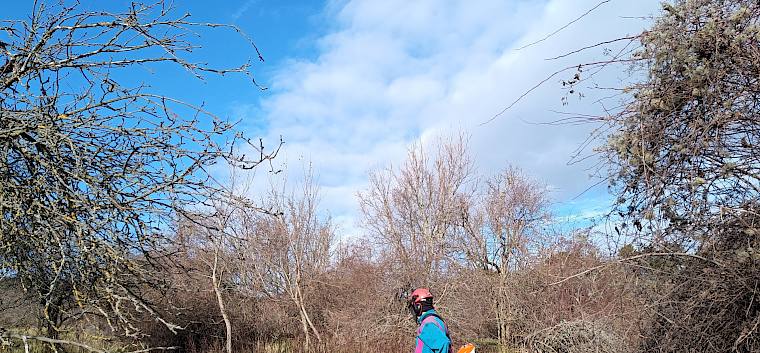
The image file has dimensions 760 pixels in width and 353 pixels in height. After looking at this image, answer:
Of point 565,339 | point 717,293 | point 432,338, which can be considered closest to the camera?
point 717,293

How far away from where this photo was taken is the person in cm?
518

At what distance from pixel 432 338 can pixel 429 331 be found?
0.07 metres

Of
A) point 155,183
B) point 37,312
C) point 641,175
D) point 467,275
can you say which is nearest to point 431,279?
point 467,275

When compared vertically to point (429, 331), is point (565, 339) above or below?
below

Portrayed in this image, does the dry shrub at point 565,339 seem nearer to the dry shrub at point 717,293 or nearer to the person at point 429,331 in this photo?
the person at point 429,331

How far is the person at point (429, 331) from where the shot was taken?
17.0 ft

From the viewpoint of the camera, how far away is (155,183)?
8.65 feet

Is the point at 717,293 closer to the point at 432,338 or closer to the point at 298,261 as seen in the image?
the point at 432,338

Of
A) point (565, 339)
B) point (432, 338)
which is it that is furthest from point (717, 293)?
point (565, 339)

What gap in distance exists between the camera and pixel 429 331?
17.2 feet

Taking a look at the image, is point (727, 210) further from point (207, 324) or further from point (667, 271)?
point (207, 324)

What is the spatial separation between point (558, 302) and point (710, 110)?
12.2 metres

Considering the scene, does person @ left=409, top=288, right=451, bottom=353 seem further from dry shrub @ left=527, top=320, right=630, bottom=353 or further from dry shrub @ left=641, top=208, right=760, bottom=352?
dry shrub @ left=527, top=320, right=630, bottom=353

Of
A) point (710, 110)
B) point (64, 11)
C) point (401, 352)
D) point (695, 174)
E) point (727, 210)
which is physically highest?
point (64, 11)
